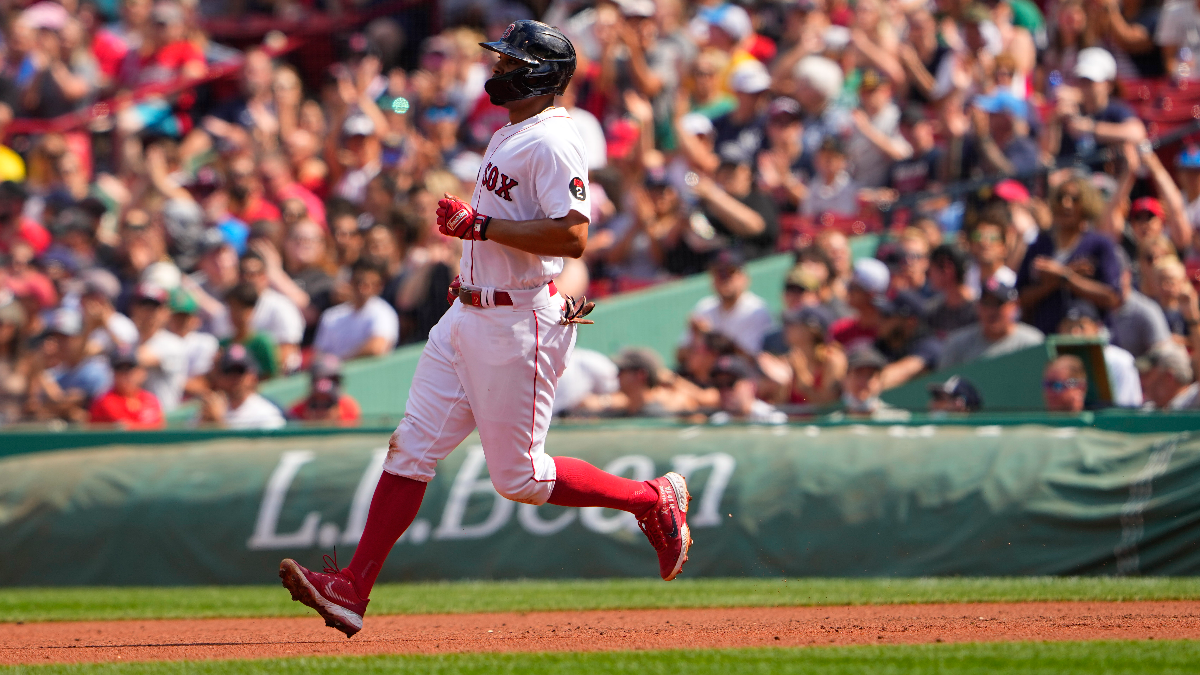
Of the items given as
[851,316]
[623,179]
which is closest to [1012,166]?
[851,316]

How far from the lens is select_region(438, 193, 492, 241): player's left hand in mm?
5137

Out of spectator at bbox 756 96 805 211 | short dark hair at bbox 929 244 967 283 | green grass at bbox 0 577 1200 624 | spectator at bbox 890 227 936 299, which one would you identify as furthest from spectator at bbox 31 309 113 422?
short dark hair at bbox 929 244 967 283

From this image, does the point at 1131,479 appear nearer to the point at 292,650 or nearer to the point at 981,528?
the point at 981,528

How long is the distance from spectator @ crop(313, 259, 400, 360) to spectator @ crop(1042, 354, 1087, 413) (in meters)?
4.95

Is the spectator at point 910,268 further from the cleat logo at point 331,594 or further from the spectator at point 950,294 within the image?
the cleat logo at point 331,594

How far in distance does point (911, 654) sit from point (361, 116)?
32.9ft

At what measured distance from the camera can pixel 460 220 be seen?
514 centimetres

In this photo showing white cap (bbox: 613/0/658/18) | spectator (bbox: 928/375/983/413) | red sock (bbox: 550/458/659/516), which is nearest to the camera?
red sock (bbox: 550/458/659/516)

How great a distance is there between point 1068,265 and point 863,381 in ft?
4.85

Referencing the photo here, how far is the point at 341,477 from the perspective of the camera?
29.8ft

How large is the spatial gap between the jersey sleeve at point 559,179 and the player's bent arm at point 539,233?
0.04m

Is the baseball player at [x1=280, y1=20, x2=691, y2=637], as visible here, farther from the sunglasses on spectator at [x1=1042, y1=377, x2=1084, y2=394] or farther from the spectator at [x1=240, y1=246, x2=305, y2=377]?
the spectator at [x1=240, y1=246, x2=305, y2=377]

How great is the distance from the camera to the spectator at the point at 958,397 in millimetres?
8852

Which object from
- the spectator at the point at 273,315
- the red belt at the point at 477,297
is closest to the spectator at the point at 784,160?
the spectator at the point at 273,315
